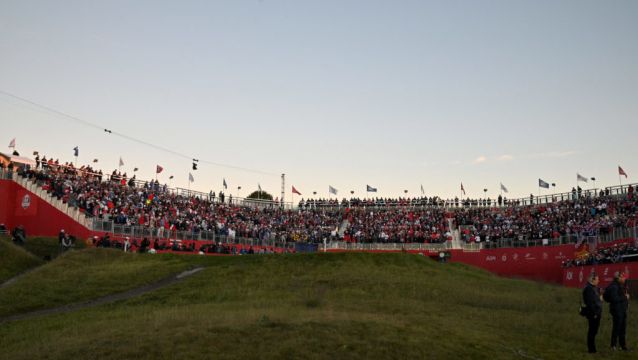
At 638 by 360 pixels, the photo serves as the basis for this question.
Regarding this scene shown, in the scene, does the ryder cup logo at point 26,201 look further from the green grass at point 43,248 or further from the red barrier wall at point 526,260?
the red barrier wall at point 526,260

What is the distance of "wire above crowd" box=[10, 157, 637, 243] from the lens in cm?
5422

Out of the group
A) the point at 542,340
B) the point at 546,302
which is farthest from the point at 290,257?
the point at 542,340

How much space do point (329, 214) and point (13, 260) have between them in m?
45.2

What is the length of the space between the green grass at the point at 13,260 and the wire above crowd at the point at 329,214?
9.22 m

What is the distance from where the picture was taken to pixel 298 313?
2481 cm

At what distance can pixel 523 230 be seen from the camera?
202 ft

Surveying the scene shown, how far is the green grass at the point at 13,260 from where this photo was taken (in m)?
39.1

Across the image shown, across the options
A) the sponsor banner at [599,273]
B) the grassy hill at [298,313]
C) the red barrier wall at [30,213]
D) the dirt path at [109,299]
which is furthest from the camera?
the red barrier wall at [30,213]

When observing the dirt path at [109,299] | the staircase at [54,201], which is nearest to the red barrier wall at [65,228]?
the staircase at [54,201]

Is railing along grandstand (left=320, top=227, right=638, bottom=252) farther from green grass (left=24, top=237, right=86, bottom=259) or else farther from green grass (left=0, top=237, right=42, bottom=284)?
green grass (left=0, top=237, right=42, bottom=284)

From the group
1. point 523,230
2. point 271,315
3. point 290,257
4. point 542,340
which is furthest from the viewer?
point 523,230

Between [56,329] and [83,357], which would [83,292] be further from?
[83,357]

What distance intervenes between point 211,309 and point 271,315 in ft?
14.0

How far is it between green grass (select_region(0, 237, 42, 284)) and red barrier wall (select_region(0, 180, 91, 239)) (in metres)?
8.63
